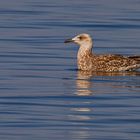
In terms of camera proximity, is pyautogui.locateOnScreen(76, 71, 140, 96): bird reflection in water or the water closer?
the water

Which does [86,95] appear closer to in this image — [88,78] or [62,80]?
[62,80]

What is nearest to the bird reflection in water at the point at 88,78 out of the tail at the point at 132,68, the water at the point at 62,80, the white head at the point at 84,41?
the water at the point at 62,80

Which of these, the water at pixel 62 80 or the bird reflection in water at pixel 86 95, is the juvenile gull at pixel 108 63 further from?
the bird reflection in water at pixel 86 95

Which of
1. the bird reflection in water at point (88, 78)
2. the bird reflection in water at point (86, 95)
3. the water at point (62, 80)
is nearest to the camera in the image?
the water at point (62, 80)

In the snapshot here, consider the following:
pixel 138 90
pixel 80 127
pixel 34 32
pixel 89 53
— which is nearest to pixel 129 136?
pixel 80 127

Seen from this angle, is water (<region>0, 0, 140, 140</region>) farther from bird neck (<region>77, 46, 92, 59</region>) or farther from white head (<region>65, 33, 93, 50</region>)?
white head (<region>65, 33, 93, 50</region>)


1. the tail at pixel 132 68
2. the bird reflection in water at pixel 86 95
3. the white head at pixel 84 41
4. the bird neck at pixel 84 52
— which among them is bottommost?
the bird reflection in water at pixel 86 95

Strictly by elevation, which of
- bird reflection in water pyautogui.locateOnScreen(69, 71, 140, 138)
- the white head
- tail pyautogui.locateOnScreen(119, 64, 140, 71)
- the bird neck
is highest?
the white head

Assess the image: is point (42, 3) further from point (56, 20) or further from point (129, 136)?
Answer: point (129, 136)

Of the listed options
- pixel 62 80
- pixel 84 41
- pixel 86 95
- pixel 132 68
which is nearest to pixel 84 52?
pixel 84 41

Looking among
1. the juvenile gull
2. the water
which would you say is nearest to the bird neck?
the juvenile gull

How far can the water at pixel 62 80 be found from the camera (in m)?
16.7

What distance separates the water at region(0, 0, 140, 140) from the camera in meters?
16.7

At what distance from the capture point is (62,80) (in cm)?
2227
